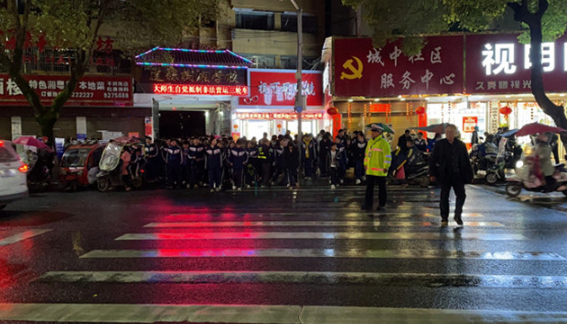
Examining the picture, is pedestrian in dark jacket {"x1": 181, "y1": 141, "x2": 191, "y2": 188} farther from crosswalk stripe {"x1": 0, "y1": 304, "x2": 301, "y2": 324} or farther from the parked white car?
crosswalk stripe {"x1": 0, "y1": 304, "x2": 301, "y2": 324}

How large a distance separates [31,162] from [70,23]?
5.50m

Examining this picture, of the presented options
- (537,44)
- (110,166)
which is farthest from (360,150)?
(110,166)

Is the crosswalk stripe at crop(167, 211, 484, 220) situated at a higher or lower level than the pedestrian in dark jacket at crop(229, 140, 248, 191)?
lower

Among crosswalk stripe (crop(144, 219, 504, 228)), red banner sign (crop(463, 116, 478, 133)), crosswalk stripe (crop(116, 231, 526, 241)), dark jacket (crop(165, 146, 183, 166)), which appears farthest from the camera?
red banner sign (crop(463, 116, 478, 133))

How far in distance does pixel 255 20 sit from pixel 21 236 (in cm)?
2152

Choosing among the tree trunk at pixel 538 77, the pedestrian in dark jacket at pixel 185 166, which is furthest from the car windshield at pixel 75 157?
the tree trunk at pixel 538 77

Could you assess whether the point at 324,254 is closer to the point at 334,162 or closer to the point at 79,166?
the point at 334,162

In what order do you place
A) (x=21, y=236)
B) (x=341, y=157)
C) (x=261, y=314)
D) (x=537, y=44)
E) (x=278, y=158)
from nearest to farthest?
(x=261, y=314)
(x=21, y=236)
(x=537, y=44)
(x=341, y=157)
(x=278, y=158)

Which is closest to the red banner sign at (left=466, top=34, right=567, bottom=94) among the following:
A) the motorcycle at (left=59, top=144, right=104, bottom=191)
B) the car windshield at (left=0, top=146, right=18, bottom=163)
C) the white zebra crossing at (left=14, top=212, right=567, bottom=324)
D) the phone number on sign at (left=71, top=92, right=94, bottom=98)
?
the white zebra crossing at (left=14, top=212, right=567, bottom=324)

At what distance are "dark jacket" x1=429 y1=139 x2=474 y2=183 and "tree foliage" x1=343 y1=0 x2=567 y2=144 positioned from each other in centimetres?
607

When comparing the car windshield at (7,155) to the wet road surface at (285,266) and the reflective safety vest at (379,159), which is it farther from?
the reflective safety vest at (379,159)

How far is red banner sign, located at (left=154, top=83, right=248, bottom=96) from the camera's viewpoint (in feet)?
73.9

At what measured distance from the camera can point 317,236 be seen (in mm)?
7395

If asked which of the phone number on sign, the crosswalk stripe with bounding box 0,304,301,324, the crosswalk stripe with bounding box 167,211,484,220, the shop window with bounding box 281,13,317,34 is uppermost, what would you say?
the shop window with bounding box 281,13,317,34
